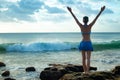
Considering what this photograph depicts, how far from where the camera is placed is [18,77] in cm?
1648

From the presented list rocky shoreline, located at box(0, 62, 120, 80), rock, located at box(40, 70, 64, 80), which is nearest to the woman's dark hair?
rocky shoreline, located at box(0, 62, 120, 80)

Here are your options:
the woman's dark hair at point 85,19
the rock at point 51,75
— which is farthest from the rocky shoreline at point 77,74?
the woman's dark hair at point 85,19

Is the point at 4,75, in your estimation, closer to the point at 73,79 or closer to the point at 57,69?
the point at 57,69

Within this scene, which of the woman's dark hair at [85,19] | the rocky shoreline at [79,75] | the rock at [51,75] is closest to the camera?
the woman's dark hair at [85,19]

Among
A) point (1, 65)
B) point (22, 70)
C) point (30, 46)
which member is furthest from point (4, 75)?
point (30, 46)

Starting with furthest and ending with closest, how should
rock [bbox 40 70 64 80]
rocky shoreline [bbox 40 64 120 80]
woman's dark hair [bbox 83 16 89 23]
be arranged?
rock [bbox 40 70 64 80], rocky shoreline [bbox 40 64 120 80], woman's dark hair [bbox 83 16 89 23]

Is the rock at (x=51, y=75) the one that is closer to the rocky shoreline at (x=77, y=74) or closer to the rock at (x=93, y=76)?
the rocky shoreline at (x=77, y=74)

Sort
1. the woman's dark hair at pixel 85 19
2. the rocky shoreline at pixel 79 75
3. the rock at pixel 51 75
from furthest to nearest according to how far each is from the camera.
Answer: the rock at pixel 51 75 → the rocky shoreline at pixel 79 75 → the woman's dark hair at pixel 85 19

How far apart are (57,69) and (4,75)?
320 cm

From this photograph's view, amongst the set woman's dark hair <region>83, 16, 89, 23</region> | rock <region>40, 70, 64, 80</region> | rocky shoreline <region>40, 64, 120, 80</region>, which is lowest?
rock <region>40, 70, 64, 80</region>

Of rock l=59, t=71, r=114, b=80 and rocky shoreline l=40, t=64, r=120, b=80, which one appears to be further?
rocky shoreline l=40, t=64, r=120, b=80

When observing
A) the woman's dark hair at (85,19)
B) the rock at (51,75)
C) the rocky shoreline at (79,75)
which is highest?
the woman's dark hair at (85,19)

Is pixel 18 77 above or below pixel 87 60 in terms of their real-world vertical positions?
below

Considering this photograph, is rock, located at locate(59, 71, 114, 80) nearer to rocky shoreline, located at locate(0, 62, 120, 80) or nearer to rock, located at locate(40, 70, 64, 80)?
rocky shoreline, located at locate(0, 62, 120, 80)
